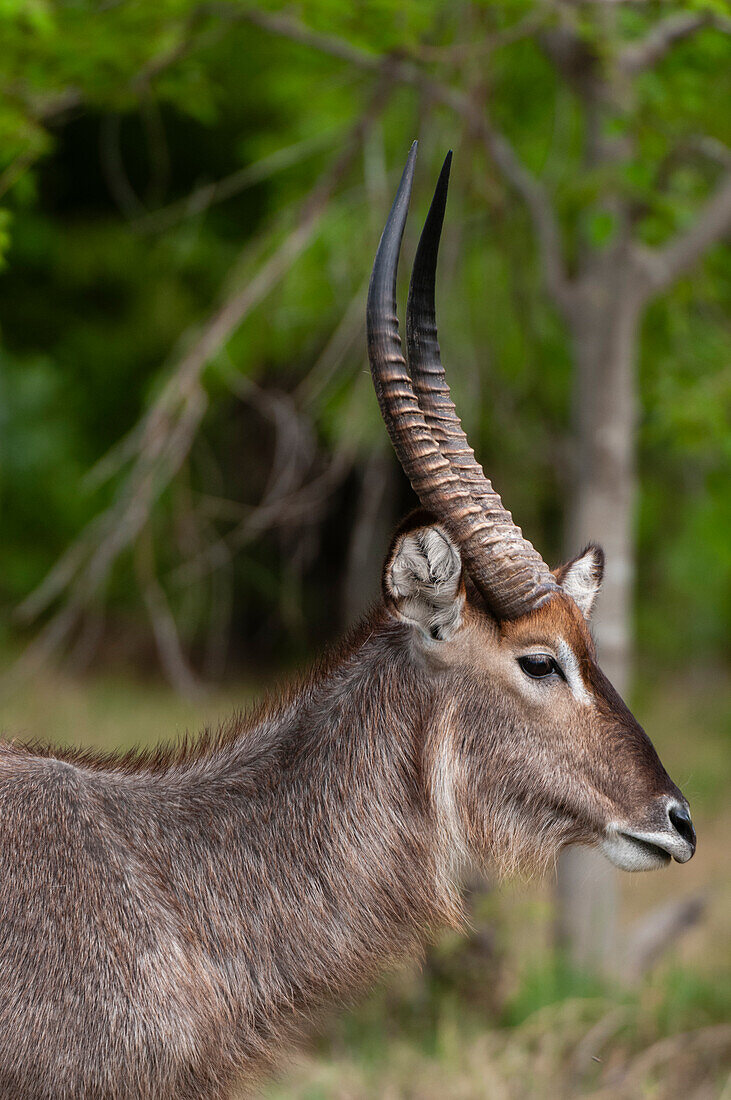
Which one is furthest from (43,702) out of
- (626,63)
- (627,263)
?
(626,63)

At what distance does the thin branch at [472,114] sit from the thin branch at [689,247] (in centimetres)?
51

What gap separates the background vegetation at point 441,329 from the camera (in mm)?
5805

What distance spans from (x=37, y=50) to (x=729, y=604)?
445 inches

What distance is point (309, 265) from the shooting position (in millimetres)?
8391

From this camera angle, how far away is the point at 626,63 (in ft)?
21.9

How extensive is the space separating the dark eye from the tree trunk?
3.78 metres

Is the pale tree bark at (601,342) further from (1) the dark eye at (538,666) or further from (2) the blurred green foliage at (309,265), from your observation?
(1) the dark eye at (538,666)

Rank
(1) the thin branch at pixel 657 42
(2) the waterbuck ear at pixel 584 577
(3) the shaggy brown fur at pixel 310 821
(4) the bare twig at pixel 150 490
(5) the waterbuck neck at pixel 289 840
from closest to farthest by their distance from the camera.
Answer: (3) the shaggy brown fur at pixel 310 821
(5) the waterbuck neck at pixel 289 840
(2) the waterbuck ear at pixel 584 577
(4) the bare twig at pixel 150 490
(1) the thin branch at pixel 657 42

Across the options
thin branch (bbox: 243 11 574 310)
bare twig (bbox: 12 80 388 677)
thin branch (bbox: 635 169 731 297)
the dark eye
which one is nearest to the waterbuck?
the dark eye

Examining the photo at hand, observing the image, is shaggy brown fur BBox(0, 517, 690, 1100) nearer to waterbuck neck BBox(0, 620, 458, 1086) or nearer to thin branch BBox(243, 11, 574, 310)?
waterbuck neck BBox(0, 620, 458, 1086)

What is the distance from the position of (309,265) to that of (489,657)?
17.8 feet

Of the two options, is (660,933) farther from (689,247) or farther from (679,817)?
(679,817)

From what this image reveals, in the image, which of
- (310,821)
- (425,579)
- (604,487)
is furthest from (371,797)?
(604,487)

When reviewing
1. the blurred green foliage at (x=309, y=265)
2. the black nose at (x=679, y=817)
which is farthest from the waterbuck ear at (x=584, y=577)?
the blurred green foliage at (x=309, y=265)
